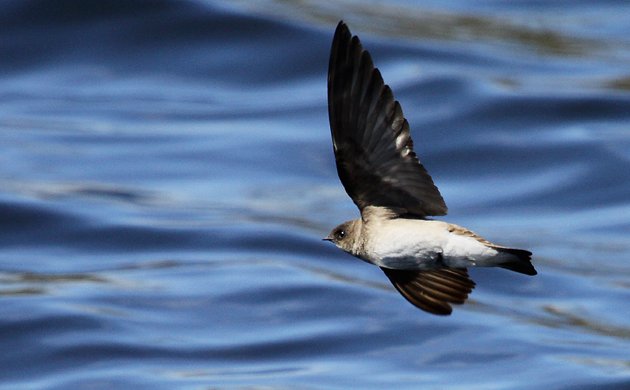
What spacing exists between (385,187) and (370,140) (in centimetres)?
22

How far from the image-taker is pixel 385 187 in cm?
661

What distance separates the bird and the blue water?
6613 mm

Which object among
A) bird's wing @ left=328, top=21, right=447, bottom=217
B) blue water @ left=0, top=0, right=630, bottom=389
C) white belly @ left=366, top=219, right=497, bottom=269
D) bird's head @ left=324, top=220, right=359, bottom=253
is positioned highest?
blue water @ left=0, top=0, right=630, bottom=389

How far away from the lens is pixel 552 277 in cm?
1599

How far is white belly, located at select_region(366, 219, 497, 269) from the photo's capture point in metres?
6.32

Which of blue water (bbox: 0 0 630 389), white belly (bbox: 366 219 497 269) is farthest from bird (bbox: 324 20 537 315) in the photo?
blue water (bbox: 0 0 630 389)

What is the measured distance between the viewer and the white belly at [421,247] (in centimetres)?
632

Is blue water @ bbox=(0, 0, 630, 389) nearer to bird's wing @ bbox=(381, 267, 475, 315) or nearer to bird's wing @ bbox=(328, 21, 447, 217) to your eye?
bird's wing @ bbox=(381, 267, 475, 315)

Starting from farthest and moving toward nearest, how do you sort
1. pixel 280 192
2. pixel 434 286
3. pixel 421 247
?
pixel 280 192, pixel 434 286, pixel 421 247

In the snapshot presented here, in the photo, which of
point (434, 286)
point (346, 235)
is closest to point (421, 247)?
point (346, 235)

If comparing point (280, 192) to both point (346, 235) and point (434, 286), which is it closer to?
point (434, 286)

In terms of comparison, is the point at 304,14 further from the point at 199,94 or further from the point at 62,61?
the point at 62,61

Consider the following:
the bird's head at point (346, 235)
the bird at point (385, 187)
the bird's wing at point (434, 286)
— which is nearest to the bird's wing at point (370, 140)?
the bird at point (385, 187)

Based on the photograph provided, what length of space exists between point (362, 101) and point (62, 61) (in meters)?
17.1
